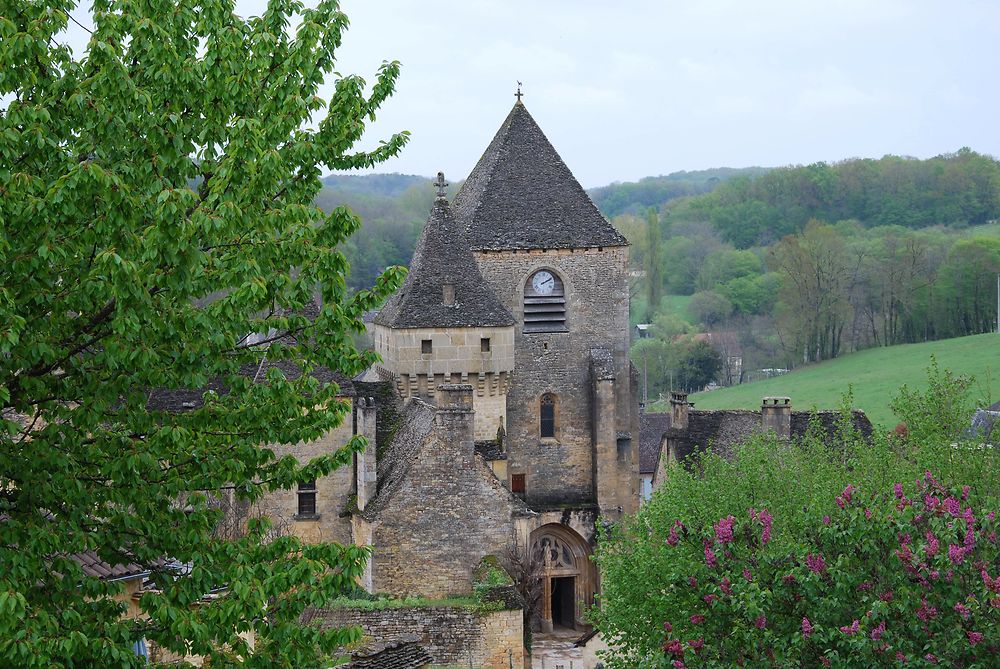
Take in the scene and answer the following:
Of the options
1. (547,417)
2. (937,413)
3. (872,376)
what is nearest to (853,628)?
(937,413)

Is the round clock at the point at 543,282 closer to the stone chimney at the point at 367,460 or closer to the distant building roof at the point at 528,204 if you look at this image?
the distant building roof at the point at 528,204

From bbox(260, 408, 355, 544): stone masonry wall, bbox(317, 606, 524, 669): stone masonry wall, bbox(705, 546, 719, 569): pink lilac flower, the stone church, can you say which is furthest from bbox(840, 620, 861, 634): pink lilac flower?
bbox(260, 408, 355, 544): stone masonry wall

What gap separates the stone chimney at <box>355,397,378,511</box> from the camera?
1256 inches

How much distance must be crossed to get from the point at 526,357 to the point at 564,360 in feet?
3.94

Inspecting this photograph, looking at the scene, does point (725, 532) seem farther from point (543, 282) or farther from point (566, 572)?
point (543, 282)

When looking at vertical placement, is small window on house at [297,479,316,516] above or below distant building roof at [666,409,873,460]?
below

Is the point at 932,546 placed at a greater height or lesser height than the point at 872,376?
lesser

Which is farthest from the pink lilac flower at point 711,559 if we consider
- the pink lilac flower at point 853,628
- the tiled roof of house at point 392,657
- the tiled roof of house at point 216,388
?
the tiled roof of house at point 216,388

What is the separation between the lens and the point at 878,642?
629 inches

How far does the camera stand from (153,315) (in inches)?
477

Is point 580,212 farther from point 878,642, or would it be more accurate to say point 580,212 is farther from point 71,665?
point 71,665

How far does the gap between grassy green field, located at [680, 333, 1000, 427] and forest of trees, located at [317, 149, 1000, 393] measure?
539 cm

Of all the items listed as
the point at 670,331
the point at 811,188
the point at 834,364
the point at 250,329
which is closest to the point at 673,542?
the point at 250,329

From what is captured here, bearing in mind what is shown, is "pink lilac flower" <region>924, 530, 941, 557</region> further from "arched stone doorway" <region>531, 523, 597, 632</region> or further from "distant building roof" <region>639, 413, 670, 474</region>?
→ "distant building roof" <region>639, 413, 670, 474</region>
